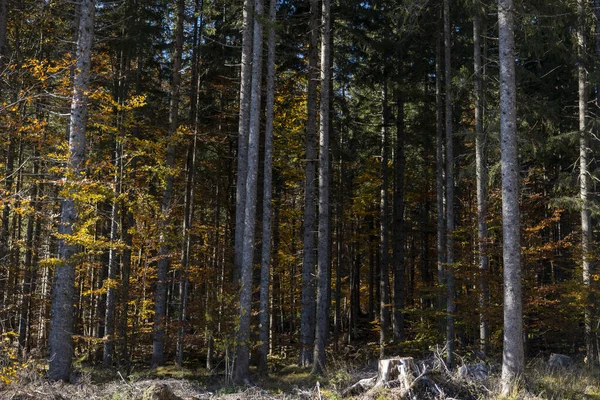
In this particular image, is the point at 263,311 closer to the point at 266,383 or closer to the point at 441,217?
the point at 266,383

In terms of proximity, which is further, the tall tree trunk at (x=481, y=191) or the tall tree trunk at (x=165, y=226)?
the tall tree trunk at (x=165, y=226)

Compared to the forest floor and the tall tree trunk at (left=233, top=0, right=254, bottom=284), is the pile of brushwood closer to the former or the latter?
the forest floor

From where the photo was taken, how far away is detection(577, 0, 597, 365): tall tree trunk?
1355 cm

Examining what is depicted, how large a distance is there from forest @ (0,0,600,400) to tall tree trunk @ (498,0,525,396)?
0.04 m

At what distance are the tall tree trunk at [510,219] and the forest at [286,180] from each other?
0.04 metres

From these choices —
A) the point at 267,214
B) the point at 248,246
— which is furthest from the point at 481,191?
the point at 248,246

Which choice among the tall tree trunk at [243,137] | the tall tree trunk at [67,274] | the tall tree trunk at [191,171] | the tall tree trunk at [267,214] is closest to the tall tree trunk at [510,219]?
the tall tree trunk at [267,214]

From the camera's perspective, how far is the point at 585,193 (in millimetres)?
14484

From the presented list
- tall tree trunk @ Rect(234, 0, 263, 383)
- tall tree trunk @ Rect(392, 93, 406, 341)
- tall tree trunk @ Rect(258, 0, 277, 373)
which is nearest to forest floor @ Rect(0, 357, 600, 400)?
tall tree trunk @ Rect(234, 0, 263, 383)

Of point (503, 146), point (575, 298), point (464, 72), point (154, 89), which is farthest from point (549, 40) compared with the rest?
point (154, 89)

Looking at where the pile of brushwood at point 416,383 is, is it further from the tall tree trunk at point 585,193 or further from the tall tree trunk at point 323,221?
the tall tree trunk at point 585,193

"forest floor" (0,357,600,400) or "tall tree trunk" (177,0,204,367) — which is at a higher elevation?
"tall tree trunk" (177,0,204,367)

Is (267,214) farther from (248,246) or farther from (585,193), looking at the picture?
(585,193)

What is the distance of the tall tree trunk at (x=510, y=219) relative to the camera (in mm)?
8945
